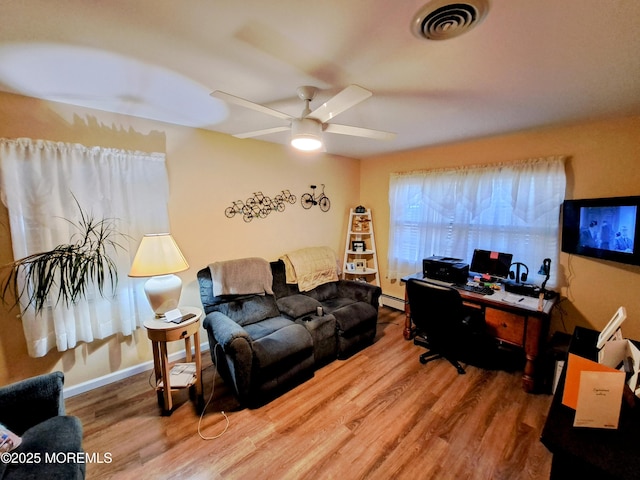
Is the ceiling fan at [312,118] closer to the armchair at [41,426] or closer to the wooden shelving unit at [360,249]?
the armchair at [41,426]

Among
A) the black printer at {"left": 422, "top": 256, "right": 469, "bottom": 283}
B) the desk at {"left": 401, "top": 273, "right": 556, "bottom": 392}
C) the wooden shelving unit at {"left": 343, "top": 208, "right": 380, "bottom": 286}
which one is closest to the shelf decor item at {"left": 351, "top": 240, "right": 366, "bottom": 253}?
the wooden shelving unit at {"left": 343, "top": 208, "right": 380, "bottom": 286}

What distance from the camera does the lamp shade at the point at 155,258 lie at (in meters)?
1.87

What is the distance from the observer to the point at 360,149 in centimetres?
343

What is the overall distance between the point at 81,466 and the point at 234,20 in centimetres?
216

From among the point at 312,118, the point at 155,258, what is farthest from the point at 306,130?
the point at 155,258

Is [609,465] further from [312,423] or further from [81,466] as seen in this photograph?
[81,466]

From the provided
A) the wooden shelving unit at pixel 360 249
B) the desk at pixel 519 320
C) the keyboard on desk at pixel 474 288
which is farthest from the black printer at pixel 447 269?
the wooden shelving unit at pixel 360 249

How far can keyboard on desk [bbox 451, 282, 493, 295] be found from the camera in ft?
8.21

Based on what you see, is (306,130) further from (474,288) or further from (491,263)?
(491,263)

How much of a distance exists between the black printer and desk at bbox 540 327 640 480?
1778mm

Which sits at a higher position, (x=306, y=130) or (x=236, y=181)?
(x=306, y=130)

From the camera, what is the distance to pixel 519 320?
2.22 metres

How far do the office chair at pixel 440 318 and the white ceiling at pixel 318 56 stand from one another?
5.00ft

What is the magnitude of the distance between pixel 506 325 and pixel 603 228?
1.09 m
